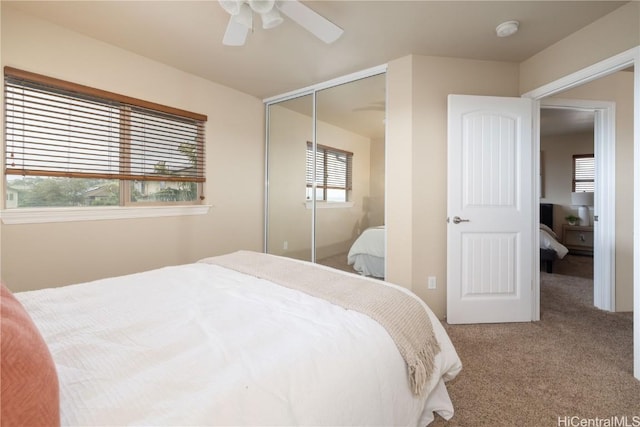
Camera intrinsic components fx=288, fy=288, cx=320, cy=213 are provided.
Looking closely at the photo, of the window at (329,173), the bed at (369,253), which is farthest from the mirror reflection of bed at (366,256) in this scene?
the window at (329,173)

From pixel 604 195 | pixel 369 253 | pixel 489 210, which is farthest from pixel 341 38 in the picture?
pixel 604 195

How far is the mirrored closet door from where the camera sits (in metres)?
3.09

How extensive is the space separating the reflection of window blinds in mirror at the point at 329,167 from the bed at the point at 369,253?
666 mm

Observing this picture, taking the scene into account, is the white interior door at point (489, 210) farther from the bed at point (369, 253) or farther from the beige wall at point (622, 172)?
the beige wall at point (622, 172)

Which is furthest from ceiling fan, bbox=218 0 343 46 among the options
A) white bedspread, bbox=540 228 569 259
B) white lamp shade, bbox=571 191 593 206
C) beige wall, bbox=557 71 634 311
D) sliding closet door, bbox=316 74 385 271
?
white lamp shade, bbox=571 191 593 206

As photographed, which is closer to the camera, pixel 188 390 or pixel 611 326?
pixel 188 390

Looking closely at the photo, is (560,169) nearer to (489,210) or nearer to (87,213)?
(489,210)

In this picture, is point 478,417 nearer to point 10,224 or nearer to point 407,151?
point 407,151

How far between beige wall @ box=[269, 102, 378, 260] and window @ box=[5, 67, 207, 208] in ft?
3.33

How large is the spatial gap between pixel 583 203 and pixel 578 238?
69 centimetres

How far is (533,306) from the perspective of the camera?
264 centimetres

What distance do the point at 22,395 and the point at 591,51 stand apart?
338 centimetres

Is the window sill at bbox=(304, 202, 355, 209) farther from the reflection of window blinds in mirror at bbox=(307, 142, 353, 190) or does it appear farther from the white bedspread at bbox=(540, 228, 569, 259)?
the white bedspread at bbox=(540, 228, 569, 259)

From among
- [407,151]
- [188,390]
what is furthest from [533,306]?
[188,390]
